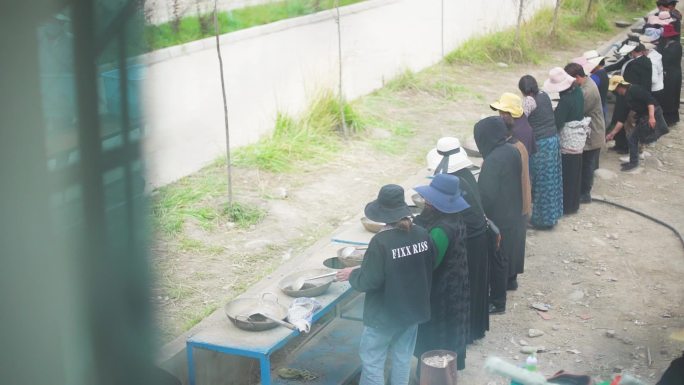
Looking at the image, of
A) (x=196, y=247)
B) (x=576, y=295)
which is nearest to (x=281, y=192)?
(x=196, y=247)

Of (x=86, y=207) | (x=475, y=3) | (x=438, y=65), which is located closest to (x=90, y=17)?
(x=86, y=207)

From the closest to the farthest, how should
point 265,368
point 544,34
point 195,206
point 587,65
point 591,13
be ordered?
point 265,368 → point 195,206 → point 587,65 → point 544,34 → point 591,13

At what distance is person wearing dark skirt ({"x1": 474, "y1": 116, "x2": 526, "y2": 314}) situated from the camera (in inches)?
257

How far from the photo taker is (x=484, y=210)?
22.1ft

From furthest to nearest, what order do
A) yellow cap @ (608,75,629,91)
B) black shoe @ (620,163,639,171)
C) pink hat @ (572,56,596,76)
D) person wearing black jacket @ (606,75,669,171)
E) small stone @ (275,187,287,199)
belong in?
1. black shoe @ (620,163,639,171)
2. yellow cap @ (608,75,629,91)
3. person wearing black jacket @ (606,75,669,171)
4. pink hat @ (572,56,596,76)
5. small stone @ (275,187,287,199)

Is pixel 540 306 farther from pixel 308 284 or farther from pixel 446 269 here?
pixel 308 284

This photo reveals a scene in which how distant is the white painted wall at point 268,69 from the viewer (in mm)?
9672

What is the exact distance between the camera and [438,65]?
48.4ft

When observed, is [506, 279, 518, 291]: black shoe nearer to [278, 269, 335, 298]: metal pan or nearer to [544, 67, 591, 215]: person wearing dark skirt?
[544, 67, 591, 215]: person wearing dark skirt

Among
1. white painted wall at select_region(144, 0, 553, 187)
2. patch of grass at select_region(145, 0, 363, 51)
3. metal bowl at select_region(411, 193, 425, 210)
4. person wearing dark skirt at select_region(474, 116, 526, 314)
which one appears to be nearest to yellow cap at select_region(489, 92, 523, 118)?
person wearing dark skirt at select_region(474, 116, 526, 314)

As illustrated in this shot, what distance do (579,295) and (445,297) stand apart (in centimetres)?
217

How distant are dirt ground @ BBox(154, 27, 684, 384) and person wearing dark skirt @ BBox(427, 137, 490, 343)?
12.1 inches

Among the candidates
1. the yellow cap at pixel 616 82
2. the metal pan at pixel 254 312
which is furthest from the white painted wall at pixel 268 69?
the yellow cap at pixel 616 82

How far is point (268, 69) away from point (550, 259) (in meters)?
4.84
